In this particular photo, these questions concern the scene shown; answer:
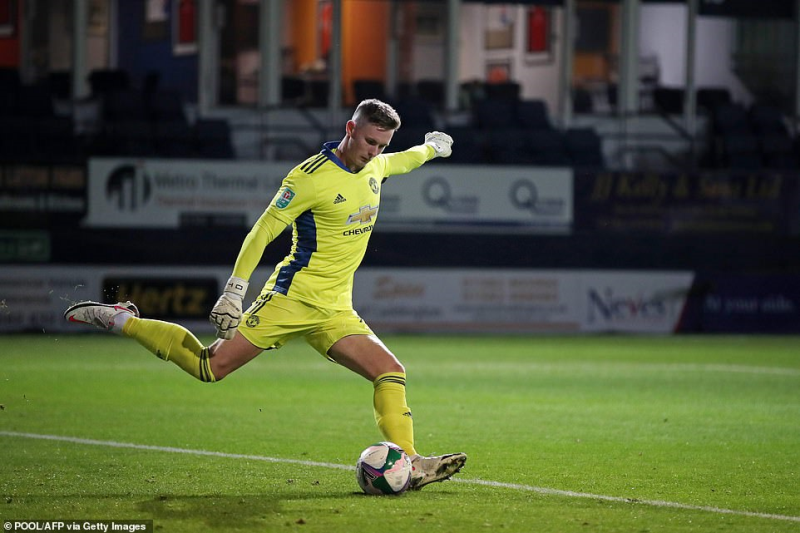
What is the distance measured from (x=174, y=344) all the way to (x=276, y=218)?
98cm

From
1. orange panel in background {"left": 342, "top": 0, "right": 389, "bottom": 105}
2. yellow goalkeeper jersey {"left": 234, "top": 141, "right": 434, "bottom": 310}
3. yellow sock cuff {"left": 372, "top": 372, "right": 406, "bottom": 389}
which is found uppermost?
orange panel in background {"left": 342, "top": 0, "right": 389, "bottom": 105}

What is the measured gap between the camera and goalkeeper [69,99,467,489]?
7.20 metres

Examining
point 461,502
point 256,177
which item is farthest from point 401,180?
point 461,502

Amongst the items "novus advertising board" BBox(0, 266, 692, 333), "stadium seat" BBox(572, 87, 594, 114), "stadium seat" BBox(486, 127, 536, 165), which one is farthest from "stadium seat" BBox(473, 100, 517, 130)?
"novus advertising board" BBox(0, 266, 692, 333)

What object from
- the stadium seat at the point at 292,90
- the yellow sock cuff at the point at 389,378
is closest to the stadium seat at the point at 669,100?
the stadium seat at the point at 292,90

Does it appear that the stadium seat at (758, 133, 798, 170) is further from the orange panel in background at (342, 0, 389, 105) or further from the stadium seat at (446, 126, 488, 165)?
the orange panel in background at (342, 0, 389, 105)

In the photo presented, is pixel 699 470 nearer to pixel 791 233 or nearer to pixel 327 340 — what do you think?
pixel 327 340

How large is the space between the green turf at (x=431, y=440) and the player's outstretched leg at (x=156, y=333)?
28.3 inches

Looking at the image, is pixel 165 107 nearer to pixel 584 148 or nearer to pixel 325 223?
pixel 584 148

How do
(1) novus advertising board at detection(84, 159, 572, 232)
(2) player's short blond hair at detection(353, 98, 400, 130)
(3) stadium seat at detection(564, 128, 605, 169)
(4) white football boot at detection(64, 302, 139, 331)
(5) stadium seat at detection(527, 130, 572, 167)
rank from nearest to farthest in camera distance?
(2) player's short blond hair at detection(353, 98, 400, 130) < (4) white football boot at detection(64, 302, 139, 331) < (1) novus advertising board at detection(84, 159, 572, 232) < (5) stadium seat at detection(527, 130, 572, 167) < (3) stadium seat at detection(564, 128, 605, 169)

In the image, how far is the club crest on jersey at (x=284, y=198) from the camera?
7.12m

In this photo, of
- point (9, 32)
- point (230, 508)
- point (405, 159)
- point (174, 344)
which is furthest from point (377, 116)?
point (9, 32)

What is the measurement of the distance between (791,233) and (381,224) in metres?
7.59

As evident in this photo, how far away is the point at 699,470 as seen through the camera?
827 centimetres
